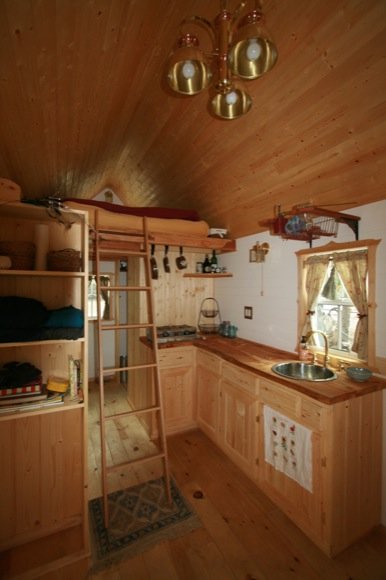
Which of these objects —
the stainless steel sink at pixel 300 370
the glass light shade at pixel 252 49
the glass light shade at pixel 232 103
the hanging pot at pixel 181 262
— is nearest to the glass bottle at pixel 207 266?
the hanging pot at pixel 181 262

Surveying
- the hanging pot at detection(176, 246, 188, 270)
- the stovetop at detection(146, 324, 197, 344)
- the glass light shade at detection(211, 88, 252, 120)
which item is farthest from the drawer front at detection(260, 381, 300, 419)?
the glass light shade at detection(211, 88, 252, 120)

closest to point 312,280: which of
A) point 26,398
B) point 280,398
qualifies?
point 280,398

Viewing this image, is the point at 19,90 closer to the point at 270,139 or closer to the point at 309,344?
the point at 270,139

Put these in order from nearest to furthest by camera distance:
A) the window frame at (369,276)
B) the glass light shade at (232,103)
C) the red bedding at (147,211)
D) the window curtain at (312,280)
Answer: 1. the glass light shade at (232,103)
2. the window frame at (369,276)
3. the window curtain at (312,280)
4. the red bedding at (147,211)

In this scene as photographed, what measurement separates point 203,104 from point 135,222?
1304 mm

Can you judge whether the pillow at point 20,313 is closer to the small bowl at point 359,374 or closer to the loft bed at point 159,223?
the loft bed at point 159,223

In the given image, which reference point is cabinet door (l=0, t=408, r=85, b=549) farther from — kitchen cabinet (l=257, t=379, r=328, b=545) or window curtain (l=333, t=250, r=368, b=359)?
window curtain (l=333, t=250, r=368, b=359)

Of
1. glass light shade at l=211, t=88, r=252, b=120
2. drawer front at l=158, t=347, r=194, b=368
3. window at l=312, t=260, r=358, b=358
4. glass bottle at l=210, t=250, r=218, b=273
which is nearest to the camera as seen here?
glass light shade at l=211, t=88, r=252, b=120

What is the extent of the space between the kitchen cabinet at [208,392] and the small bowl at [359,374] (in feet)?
4.14

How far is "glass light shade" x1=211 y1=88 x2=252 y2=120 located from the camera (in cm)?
127

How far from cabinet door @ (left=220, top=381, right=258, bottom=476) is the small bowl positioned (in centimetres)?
80

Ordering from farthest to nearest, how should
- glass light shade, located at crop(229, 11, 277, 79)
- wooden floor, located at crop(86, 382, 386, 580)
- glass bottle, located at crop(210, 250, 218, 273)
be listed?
glass bottle, located at crop(210, 250, 218, 273)
wooden floor, located at crop(86, 382, 386, 580)
glass light shade, located at crop(229, 11, 277, 79)

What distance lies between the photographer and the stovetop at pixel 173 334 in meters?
3.25

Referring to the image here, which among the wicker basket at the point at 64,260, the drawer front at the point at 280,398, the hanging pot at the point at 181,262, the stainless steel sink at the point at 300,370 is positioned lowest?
the drawer front at the point at 280,398
